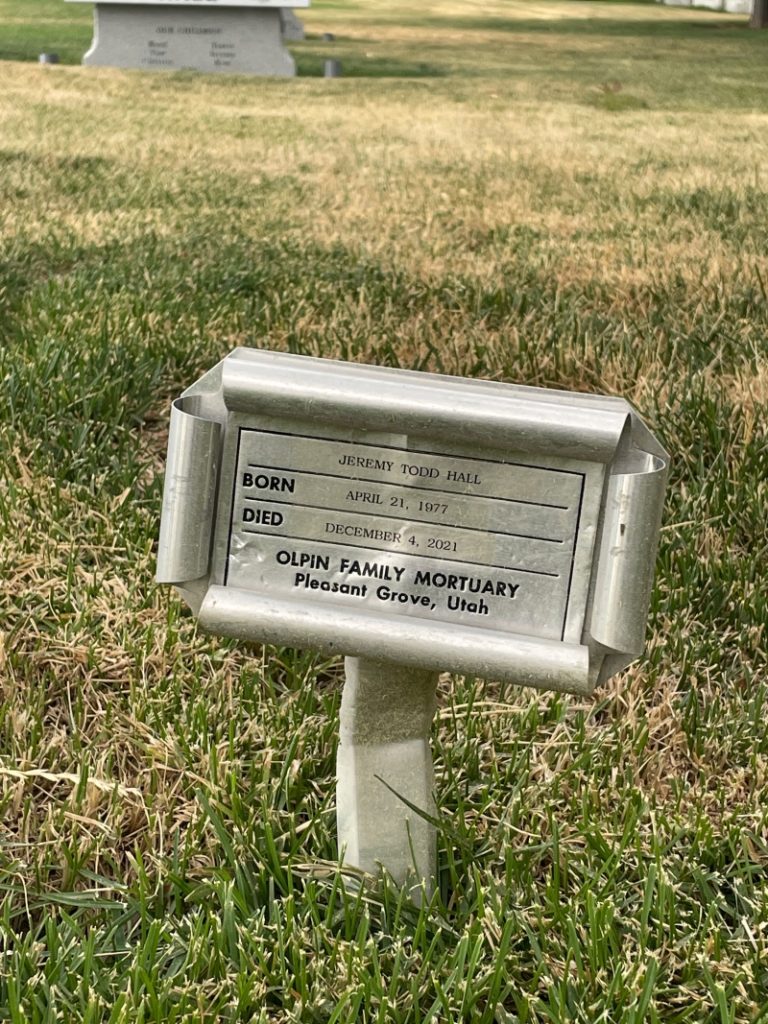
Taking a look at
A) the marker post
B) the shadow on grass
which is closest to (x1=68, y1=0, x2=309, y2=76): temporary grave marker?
the shadow on grass

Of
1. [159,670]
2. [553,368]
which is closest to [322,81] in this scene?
[553,368]

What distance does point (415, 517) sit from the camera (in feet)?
4.20

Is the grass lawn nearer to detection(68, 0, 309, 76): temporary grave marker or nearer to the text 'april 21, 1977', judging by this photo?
the text 'april 21, 1977'

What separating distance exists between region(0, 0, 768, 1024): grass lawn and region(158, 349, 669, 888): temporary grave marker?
0.34 meters

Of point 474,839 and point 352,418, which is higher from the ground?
point 352,418

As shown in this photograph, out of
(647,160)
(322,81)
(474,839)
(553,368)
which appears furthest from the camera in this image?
(322,81)

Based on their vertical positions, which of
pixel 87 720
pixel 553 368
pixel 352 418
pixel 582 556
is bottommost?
pixel 87 720

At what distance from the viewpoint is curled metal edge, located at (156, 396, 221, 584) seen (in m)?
1.28

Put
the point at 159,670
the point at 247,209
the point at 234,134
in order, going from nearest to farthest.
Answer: the point at 159,670, the point at 247,209, the point at 234,134

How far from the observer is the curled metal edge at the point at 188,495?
4.18 feet

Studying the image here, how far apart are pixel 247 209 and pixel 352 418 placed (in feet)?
16.5

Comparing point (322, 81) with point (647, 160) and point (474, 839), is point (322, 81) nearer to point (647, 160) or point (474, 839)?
point (647, 160)

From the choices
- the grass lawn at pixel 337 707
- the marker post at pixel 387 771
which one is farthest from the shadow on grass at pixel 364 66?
the marker post at pixel 387 771

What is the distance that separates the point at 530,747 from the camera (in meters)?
1.77
